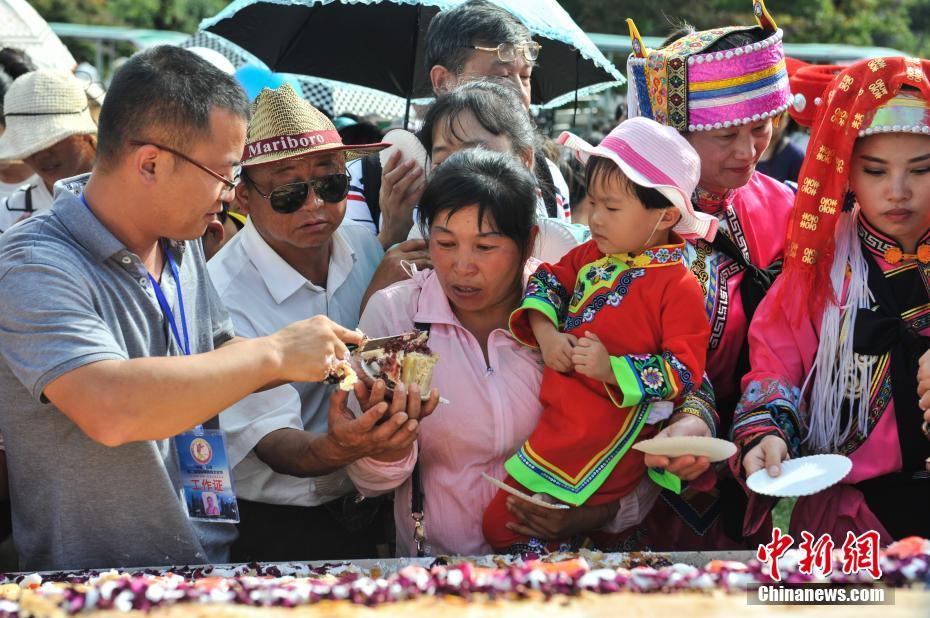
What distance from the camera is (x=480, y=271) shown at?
2.71 metres

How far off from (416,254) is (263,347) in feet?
3.05

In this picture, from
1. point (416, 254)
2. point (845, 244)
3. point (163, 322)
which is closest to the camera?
point (163, 322)

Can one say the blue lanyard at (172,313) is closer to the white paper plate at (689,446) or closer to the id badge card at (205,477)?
the id badge card at (205,477)

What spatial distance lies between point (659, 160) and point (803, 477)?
90cm

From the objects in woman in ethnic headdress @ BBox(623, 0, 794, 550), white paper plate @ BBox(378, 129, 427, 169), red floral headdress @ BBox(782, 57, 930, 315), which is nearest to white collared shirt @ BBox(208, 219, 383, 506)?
white paper plate @ BBox(378, 129, 427, 169)

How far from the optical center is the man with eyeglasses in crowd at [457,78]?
11.2 feet

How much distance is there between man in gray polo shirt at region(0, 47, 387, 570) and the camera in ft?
6.90

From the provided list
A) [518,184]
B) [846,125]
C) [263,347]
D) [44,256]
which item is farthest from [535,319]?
[44,256]

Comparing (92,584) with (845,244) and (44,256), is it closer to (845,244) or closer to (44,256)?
(44,256)

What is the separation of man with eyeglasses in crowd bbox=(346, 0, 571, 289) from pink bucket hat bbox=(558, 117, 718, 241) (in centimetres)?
79

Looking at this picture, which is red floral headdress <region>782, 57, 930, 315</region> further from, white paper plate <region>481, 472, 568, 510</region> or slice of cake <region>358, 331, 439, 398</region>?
slice of cake <region>358, 331, 439, 398</region>

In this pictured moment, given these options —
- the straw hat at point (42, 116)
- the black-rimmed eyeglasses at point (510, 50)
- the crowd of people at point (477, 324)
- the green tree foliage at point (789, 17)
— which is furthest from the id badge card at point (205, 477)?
the green tree foliage at point (789, 17)

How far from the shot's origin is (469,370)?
2.71 metres

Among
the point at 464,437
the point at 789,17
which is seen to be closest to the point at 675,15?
the point at 789,17
